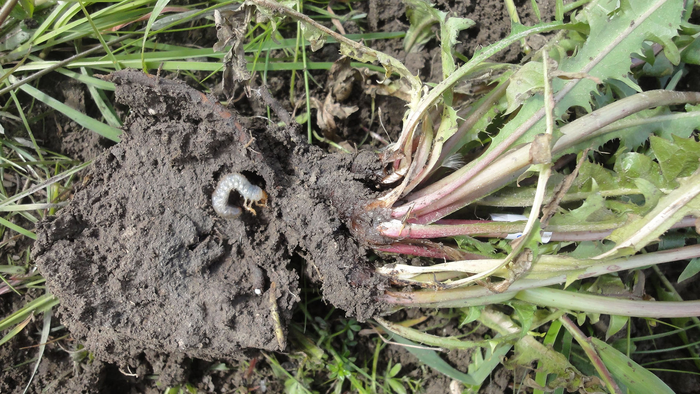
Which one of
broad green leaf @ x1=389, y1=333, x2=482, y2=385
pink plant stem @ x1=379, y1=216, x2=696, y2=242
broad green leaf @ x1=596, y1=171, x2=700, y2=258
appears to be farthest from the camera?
broad green leaf @ x1=389, y1=333, x2=482, y2=385

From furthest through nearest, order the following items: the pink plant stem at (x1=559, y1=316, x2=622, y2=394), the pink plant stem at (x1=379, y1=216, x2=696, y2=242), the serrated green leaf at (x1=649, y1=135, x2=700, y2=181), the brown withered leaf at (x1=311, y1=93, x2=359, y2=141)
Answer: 1. the brown withered leaf at (x1=311, y1=93, x2=359, y2=141)
2. the pink plant stem at (x1=559, y1=316, x2=622, y2=394)
3. the pink plant stem at (x1=379, y1=216, x2=696, y2=242)
4. the serrated green leaf at (x1=649, y1=135, x2=700, y2=181)

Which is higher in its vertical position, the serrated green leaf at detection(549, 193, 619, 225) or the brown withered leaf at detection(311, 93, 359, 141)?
the brown withered leaf at detection(311, 93, 359, 141)

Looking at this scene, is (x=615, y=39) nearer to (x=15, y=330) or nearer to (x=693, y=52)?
(x=693, y=52)

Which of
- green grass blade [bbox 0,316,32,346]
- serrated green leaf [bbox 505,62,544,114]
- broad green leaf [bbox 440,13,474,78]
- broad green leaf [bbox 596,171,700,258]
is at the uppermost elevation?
broad green leaf [bbox 440,13,474,78]

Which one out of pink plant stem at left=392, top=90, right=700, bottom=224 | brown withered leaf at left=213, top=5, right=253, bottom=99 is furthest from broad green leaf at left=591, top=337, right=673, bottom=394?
brown withered leaf at left=213, top=5, right=253, bottom=99

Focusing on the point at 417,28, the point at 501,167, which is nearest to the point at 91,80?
the point at 417,28

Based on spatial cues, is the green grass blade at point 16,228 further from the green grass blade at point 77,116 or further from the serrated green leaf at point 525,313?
the serrated green leaf at point 525,313

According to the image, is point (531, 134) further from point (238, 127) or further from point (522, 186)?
point (238, 127)

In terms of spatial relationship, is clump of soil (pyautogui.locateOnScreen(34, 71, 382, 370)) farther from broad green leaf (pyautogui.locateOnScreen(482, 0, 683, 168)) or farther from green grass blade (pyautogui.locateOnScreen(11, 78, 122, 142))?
broad green leaf (pyautogui.locateOnScreen(482, 0, 683, 168))

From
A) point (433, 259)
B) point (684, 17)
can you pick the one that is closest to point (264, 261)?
point (433, 259)
